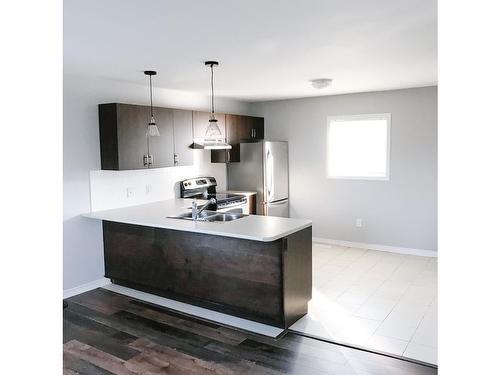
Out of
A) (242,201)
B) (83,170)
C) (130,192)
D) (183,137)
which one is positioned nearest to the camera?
(83,170)

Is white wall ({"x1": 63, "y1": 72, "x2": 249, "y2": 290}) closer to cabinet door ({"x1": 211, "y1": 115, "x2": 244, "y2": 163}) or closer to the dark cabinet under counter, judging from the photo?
the dark cabinet under counter

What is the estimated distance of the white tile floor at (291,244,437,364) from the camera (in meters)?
3.30

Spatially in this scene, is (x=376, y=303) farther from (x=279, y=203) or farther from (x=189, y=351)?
(x=279, y=203)

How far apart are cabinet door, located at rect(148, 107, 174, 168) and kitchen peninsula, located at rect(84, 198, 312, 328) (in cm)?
69

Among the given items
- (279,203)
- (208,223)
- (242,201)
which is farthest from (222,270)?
(279,203)

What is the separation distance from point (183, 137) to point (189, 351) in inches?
116

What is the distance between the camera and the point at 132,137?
4613 millimetres

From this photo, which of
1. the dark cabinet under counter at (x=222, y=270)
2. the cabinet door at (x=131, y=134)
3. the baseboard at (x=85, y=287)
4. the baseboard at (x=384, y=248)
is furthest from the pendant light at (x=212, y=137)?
the baseboard at (x=384, y=248)

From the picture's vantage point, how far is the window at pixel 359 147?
238 inches

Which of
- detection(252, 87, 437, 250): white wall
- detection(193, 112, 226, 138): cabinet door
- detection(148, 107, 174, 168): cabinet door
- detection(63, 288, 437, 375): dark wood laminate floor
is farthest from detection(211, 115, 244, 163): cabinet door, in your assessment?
detection(63, 288, 437, 375): dark wood laminate floor

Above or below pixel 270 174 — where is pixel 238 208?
below
